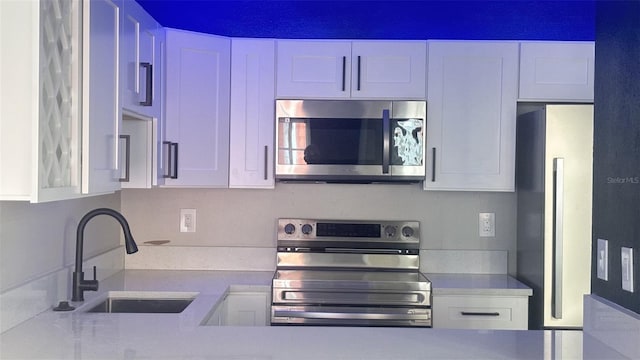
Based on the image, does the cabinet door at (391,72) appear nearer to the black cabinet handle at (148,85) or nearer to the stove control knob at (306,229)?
the stove control knob at (306,229)

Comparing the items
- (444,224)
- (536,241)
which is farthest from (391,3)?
(536,241)

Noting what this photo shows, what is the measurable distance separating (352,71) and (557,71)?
1.07m

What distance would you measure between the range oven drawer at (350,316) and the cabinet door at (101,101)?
1.09 meters

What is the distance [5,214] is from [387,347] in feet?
4.36

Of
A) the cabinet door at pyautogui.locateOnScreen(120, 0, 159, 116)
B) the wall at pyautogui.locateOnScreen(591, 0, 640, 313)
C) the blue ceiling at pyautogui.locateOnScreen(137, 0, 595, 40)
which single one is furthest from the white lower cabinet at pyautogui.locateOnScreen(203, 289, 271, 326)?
the wall at pyautogui.locateOnScreen(591, 0, 640, 313)

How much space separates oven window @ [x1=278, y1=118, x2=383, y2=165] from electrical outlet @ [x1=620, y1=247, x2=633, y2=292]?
159cm

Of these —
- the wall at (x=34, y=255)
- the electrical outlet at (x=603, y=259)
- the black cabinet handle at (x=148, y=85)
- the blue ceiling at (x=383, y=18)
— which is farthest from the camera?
the blue ceiling at (x=383, y=18)

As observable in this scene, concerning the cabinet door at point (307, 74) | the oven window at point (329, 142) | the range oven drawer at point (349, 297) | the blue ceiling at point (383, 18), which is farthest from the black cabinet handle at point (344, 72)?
the range oven drawer at point (349, 297)

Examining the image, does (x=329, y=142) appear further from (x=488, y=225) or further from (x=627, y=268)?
(x=627, y=268)

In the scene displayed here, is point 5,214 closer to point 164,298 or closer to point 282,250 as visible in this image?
point 164,298

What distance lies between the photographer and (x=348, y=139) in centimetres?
289

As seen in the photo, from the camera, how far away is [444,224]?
3.26 meters

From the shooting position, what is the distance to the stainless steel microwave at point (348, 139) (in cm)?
289

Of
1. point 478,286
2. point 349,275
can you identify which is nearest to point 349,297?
point 349,275
